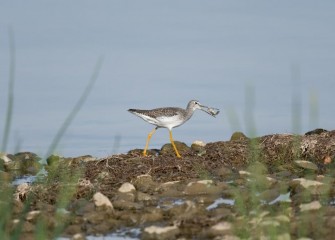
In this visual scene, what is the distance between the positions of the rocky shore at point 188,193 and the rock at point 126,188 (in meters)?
0.01

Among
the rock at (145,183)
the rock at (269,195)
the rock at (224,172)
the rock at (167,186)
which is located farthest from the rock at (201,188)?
the rock at (224,172)

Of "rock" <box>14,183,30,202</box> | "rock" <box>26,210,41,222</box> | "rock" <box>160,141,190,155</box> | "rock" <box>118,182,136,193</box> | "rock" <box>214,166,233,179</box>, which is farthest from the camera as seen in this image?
"rock" <box>160,141,190,155</box>

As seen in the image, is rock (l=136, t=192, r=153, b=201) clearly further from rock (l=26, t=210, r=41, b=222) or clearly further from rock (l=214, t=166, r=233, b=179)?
rock (l=214, t=166, r=233, b=179)

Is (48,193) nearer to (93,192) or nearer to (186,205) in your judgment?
(93,192)

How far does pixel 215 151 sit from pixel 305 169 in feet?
5.77

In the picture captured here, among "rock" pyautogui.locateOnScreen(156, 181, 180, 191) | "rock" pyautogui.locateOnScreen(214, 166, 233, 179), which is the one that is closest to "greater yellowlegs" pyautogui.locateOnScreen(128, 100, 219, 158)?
"rock" pyautogui.locateOnScreen(214, 166, 233, 179)

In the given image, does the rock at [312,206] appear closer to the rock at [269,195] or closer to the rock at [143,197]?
the rock at [269,195]

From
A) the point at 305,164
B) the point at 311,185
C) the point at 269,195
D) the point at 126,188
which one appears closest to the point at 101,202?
the point at 126,188

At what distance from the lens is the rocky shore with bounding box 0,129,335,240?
9.64 m

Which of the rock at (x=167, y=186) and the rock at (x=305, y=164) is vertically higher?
the rock at (x=305, y=164)

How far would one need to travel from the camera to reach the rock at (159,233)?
393 inches

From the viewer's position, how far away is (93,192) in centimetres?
1288

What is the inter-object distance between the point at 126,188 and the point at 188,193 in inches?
33.5

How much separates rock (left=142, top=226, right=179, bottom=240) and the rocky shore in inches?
0.5
